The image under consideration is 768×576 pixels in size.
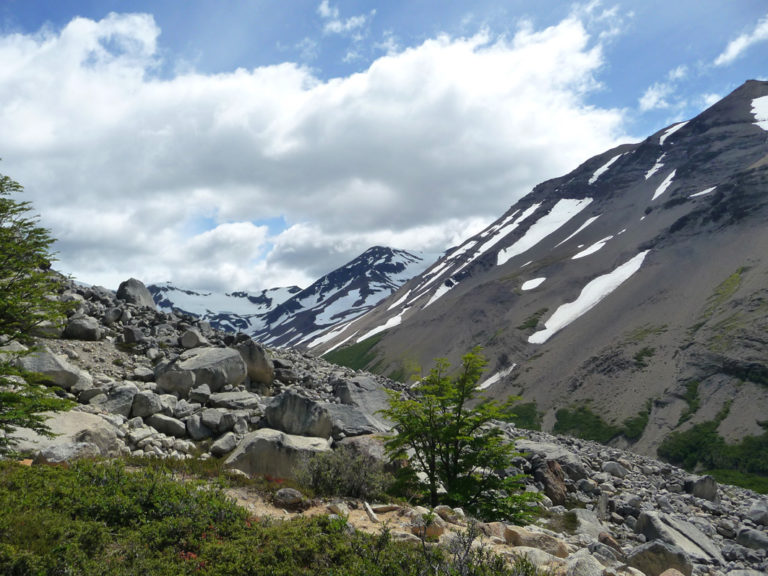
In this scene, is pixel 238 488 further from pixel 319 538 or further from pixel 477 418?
pixel 477 418

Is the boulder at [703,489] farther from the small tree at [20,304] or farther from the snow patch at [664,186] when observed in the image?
the snow patch at [664,186]

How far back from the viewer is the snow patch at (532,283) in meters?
161

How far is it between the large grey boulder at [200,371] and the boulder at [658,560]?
17158 mm

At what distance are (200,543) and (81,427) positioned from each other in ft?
26.6

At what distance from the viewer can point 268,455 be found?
1534 cm

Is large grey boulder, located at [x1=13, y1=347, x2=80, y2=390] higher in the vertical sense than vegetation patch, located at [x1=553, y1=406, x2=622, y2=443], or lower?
higher

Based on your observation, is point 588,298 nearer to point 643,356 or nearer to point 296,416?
point 643,356

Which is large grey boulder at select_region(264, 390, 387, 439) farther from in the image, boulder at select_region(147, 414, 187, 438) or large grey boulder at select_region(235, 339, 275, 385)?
large grey boulder at select_region(235, 339, 275, 385)

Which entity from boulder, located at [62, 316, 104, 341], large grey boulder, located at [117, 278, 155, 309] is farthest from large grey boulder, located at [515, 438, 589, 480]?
large grey boulder, located at [117, 278, 155, 309]

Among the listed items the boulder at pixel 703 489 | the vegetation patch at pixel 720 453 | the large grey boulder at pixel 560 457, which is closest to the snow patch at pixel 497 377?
the vegetation patch at pixel 720 453

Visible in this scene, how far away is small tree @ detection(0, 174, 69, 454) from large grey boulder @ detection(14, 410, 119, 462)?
705 mm

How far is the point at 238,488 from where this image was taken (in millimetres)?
12484

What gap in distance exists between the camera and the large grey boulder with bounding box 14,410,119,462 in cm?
1231

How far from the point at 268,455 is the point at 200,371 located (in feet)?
24.0
